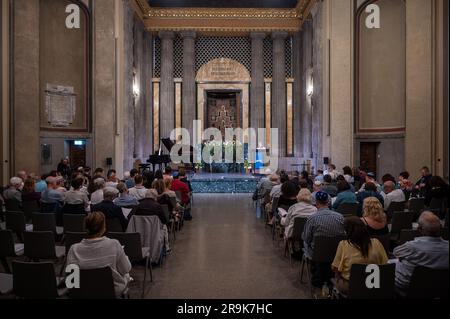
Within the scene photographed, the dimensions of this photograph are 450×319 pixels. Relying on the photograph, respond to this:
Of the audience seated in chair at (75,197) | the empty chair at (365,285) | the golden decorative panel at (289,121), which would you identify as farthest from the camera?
the golden decorative panel at (289,121)

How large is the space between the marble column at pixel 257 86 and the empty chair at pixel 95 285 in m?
19.8

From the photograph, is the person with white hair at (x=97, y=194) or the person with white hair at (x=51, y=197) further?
the person with white hair at (x=51, y=197)

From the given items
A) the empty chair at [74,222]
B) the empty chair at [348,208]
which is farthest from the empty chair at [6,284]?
the empty chair at [348,208]

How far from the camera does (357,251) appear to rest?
11.8 ft

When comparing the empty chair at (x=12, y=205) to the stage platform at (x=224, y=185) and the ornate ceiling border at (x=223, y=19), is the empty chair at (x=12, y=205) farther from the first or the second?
the ornate ceiling border at (x=223, y=19)

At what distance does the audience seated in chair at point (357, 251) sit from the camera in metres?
3.56

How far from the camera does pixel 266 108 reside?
910 inches

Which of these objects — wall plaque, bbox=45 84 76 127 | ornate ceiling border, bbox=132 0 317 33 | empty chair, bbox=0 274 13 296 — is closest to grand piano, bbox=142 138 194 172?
wall plaque, bbox=45 84 76 127

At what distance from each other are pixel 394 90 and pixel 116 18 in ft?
34.3

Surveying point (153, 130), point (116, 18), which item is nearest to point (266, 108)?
point (153, 130)

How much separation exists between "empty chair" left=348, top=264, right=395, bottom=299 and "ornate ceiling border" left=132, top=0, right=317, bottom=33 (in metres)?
20.2

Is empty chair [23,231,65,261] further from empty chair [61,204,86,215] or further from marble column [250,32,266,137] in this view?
marble column [250,32,266,137]

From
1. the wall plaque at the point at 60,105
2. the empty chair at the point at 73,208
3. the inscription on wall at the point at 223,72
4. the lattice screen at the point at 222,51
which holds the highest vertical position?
the lattice screen at the point at 222,51

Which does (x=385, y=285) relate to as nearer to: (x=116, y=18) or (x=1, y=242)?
(x=1, y=242)
